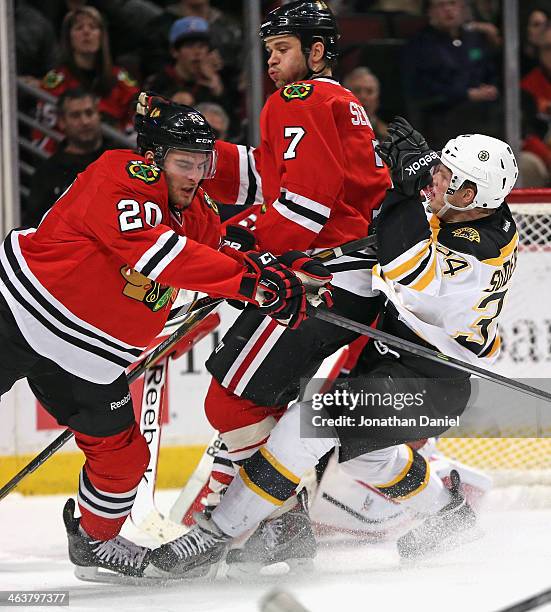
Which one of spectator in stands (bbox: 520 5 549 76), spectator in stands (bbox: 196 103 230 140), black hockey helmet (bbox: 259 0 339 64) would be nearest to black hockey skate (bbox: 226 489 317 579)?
black hockey helmet (bbox: 259 0 339 64)

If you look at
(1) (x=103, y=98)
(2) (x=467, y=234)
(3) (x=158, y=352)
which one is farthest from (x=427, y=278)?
(1) (x=103, y=98)

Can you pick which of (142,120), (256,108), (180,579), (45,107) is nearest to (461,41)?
(256,108)

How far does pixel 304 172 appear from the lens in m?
3.01

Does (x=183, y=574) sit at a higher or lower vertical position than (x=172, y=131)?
lower

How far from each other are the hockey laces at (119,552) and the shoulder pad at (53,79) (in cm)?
218

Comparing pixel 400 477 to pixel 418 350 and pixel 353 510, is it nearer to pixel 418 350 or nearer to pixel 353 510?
pixel 353 510

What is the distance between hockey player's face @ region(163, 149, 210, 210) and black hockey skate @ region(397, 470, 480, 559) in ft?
3.78

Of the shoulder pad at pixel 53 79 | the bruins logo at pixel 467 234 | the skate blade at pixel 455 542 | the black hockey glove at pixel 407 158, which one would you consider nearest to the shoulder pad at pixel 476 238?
the bruins logo at pixel 467 234

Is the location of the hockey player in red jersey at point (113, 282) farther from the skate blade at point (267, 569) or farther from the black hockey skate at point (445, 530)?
the black hockey skate at point (445, 530)

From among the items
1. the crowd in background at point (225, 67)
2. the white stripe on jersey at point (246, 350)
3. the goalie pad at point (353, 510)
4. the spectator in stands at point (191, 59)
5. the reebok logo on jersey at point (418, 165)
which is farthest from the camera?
the spectator in stands at point (191, 59)

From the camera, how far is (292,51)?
3160 mm

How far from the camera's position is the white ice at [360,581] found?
2852mm

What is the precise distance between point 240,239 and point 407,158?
511 millimetres

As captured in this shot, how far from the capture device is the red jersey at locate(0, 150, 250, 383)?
2.76 m
